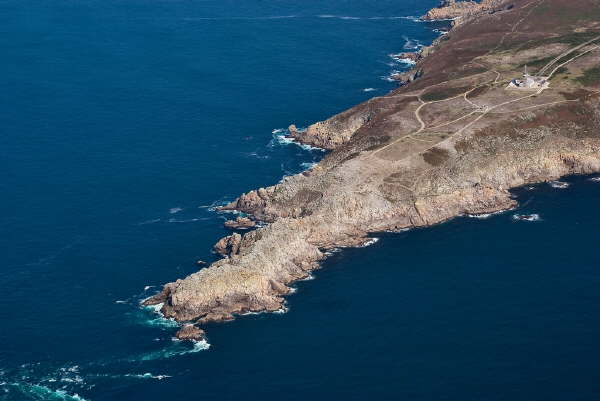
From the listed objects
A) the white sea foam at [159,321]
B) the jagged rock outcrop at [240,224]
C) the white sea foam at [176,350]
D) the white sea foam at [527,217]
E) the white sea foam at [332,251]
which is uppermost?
the jagged rock outcrop at [240,224]

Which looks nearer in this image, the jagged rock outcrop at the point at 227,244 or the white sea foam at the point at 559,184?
the jagged rock outcrop at the point at 227,244

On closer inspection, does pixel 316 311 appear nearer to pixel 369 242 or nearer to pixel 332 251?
pixel 332 251

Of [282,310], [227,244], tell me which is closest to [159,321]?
[282,310]

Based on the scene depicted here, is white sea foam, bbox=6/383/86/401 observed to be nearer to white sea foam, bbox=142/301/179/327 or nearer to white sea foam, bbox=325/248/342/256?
white sea foam, bbox=142/301/179/327

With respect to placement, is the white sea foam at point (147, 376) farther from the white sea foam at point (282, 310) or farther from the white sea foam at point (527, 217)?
the white sea foam at point (527, 217)

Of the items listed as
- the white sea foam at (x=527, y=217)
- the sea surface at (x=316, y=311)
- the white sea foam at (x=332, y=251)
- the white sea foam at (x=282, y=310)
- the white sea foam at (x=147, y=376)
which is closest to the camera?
the sea surface at (x=316, y=311)

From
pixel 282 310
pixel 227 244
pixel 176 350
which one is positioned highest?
pixel 227 244

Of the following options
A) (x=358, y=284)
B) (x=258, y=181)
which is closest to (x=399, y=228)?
(x=358, y=284)

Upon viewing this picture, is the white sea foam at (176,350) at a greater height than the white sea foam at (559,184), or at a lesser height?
lesser

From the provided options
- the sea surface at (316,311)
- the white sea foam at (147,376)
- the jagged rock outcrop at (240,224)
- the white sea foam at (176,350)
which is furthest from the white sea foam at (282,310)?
the jagged rock outcrop at (240,224)

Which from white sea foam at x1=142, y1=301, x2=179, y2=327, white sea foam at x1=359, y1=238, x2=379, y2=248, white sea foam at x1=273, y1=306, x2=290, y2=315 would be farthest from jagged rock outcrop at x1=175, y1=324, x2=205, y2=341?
white sea foam at x1=359, y1=238, x2=379, y2=248

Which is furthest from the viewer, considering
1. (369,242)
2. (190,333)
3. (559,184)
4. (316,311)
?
(559,184)

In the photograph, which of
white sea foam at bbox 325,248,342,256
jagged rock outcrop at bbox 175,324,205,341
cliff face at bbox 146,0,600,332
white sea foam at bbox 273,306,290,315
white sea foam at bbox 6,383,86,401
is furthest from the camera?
white sea foam at bbox 325,248,342,256

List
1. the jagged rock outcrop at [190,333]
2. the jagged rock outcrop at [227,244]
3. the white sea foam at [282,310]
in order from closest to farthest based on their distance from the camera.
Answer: the jagged rock outcrop at [190,333]
the white sea foam at [282,310]
the jagged rock outcrop at [227,244]
